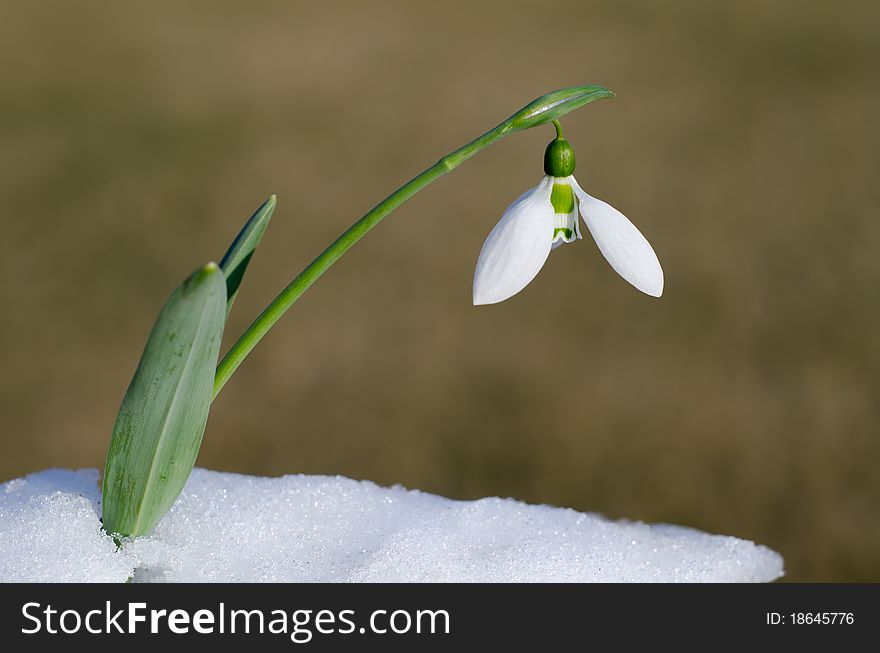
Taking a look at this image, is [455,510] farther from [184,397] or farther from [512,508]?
[184,397]

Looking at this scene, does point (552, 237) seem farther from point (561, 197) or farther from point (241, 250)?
point (241, 250)

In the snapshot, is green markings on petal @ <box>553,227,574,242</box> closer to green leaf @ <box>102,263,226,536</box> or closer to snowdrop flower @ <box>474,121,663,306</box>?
snowdrop flower @ <box>474,121,663,306</box>

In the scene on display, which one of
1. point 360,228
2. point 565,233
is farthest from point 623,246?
point 360,228

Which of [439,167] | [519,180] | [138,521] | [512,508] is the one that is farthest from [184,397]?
[519,180]

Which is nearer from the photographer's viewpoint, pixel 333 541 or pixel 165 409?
pixel 165 409

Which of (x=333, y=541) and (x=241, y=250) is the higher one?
(x=241, y=250)

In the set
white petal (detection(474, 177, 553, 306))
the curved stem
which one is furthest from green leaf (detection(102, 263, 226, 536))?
white petal (detection(474, 177, 553, 306))

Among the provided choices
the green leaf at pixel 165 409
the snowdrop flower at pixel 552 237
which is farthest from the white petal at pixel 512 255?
the green leaf at pixel 165 409
